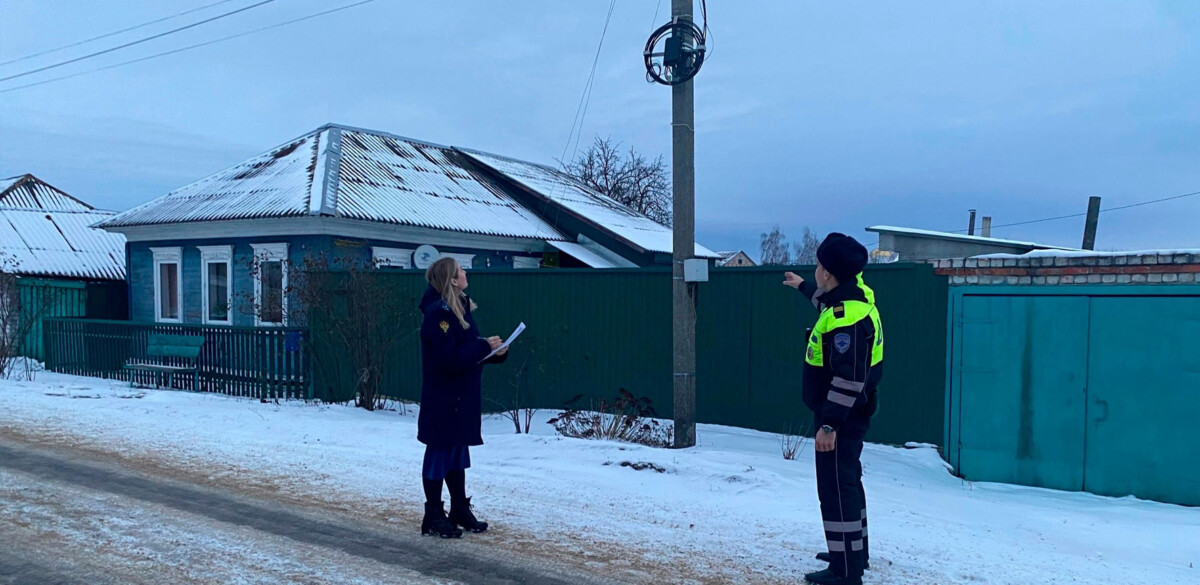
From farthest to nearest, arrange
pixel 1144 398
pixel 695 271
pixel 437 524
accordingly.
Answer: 1. pixel 695 271
2. pixel 1144 398
3. pixel 437 524

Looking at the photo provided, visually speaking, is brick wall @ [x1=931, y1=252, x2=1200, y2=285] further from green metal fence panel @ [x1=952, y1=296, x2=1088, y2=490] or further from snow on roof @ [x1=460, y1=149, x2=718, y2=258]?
snow on roof @ [x1=460, y1=149, x2=718, y2=258]

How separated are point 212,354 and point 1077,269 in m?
11.4

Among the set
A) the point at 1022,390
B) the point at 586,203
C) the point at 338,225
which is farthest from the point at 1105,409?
the point at 586,203

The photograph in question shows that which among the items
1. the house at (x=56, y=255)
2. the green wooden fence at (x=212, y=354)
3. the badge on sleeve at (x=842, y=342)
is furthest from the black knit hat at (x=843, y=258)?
the house at (x=56, y=255)

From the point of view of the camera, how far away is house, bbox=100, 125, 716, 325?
47.3 feet

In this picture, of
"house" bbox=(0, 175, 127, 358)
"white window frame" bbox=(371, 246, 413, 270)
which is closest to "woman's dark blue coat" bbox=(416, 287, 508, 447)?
"white window frame" bbox=(371, 246, 413, 270)

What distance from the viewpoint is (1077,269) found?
7277mm

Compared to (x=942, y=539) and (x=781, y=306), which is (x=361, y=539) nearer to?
(x=942, y=539)

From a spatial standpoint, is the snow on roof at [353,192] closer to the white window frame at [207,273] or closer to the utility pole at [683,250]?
the white window frame at [207,273]

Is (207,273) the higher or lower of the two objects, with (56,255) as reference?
lower

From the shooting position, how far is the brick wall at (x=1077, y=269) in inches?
270

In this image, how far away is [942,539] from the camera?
5344 millimetres

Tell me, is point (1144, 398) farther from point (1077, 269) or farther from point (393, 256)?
point (393, 256)

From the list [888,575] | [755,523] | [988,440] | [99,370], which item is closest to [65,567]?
[755,523]
